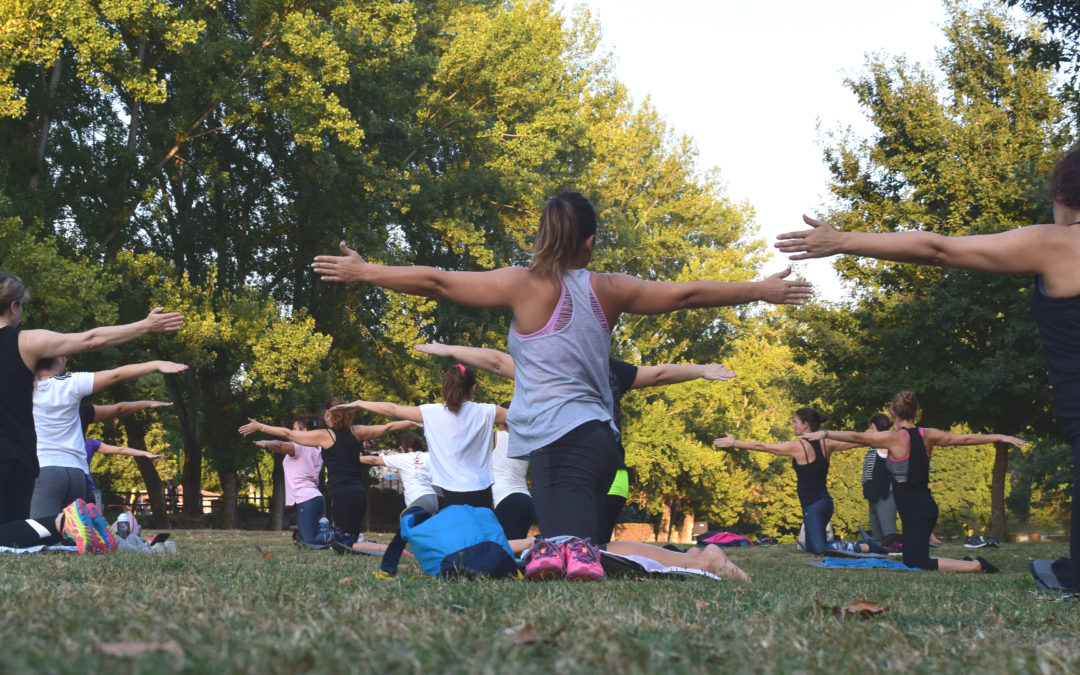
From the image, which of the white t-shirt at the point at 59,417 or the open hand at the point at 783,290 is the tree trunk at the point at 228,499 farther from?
the open hand at the point at 783,290

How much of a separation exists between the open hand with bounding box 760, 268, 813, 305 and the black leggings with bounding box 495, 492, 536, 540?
402 cm

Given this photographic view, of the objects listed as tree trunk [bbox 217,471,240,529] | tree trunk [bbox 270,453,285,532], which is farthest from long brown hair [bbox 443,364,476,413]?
tree trunk [bbox 217,471,240,529]

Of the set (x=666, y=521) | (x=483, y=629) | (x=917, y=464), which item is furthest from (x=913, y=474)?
(x=666, y=521)

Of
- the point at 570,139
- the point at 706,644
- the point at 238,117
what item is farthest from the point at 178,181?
the point at 706,644

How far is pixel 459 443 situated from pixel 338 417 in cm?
402

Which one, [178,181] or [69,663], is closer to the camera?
[69,663]

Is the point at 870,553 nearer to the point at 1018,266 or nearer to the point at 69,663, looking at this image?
the point at 1018,266

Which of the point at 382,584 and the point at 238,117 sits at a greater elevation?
the point at 238,117

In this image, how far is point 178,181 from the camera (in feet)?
91.1

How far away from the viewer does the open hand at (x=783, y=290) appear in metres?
5.66

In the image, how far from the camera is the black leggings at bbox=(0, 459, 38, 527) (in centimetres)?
729

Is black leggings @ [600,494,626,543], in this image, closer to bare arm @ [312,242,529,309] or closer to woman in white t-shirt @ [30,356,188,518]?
bare arm @ [312,242,529,309]

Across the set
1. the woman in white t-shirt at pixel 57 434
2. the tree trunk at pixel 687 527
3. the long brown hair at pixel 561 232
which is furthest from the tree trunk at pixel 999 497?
the long brown hair at pixel 561 232

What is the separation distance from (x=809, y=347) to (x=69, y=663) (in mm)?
25762
